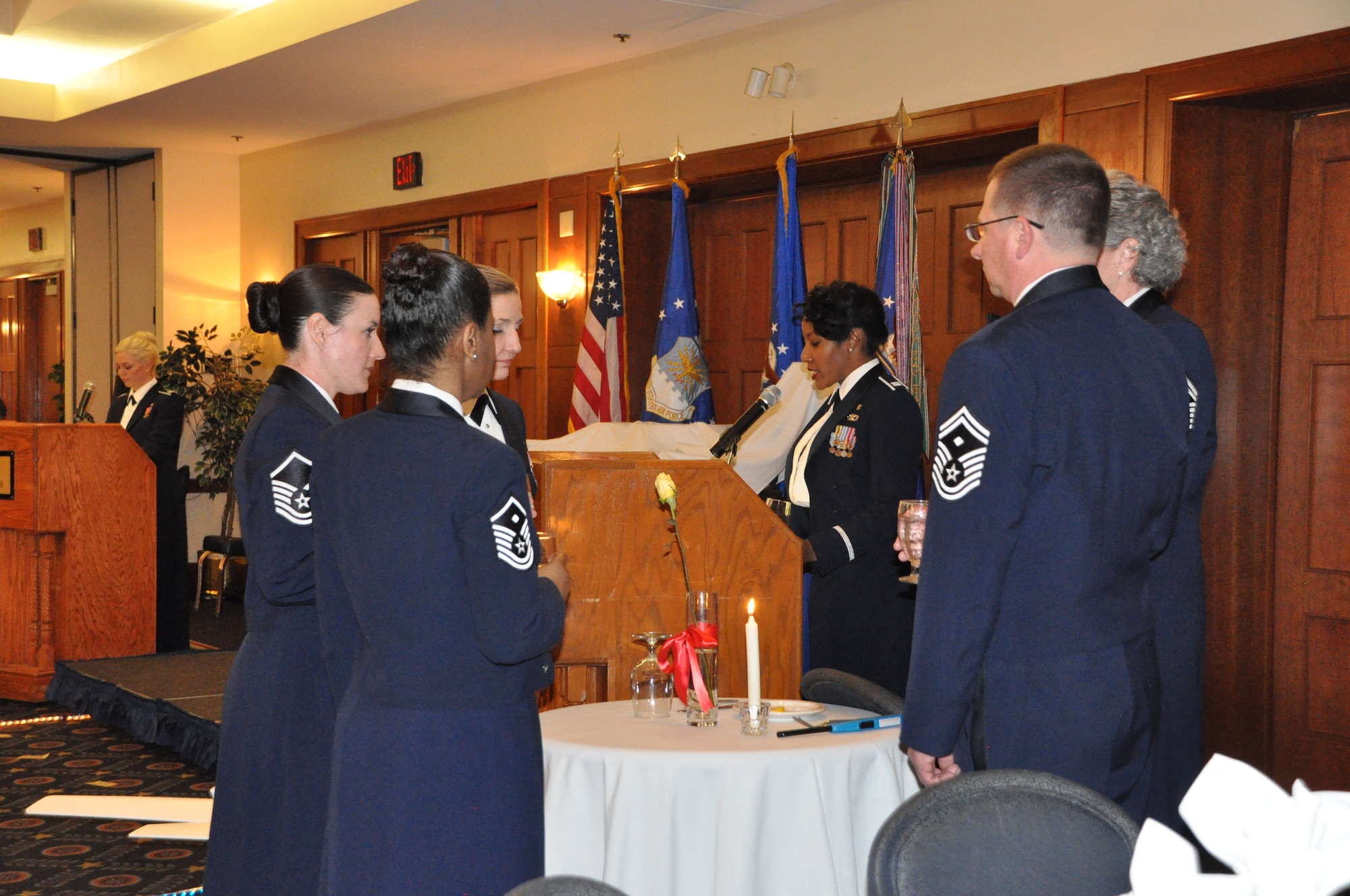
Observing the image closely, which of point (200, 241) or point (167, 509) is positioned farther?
point (200, 241)

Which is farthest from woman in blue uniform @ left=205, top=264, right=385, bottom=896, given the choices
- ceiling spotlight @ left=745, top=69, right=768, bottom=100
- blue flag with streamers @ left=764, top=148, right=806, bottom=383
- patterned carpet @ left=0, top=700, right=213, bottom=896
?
ceiling spotlight @ left=745, top=69, right=768, bottom=100

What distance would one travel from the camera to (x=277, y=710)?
2.45m

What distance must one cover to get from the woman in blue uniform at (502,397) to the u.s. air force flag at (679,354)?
3.40 m

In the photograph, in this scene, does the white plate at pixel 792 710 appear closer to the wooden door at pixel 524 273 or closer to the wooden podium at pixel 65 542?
the wooden podium at pixel 65 542

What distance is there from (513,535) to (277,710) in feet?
3.01

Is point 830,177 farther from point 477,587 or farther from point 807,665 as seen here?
point 477,587

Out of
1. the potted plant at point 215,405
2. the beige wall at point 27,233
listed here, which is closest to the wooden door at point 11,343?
the beige wall at point 27,233

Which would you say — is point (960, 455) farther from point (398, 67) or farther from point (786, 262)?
point (398, 67)

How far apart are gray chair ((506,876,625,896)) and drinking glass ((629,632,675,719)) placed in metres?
1.34

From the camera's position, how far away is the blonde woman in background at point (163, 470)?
261 inches

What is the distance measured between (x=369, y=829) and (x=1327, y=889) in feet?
4.66

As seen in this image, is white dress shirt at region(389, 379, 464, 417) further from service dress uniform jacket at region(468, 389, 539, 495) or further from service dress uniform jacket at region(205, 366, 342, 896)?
service dress uniform jacket at region(468, 389, 539, 495)

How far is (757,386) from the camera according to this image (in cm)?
689

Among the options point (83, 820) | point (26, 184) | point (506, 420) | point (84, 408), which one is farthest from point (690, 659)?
point (26, 184)
